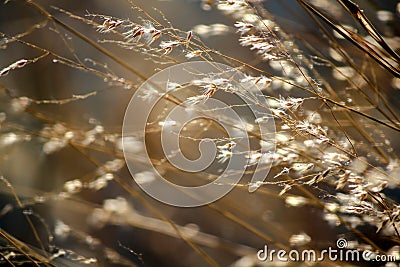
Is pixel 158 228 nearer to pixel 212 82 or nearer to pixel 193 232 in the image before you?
pixel 193 232

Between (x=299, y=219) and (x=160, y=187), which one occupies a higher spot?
(x=160, y=187)

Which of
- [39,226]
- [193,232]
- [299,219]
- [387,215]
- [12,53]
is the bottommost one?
[39,226]

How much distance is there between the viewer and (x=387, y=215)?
2.12 ft

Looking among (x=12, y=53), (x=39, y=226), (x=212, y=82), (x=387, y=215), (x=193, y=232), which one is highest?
(x=212, y=82)

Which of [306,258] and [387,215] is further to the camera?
[306,258]

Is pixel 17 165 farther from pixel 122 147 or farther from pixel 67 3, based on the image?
pixel 122 147

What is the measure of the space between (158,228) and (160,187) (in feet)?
0.40

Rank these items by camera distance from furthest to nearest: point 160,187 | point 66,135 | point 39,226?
point 39,226, point 160,187, point 66,135

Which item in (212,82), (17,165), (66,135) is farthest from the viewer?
(17,165)

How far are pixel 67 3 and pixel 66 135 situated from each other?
37.5 inches

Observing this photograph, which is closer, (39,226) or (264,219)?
(264,219)

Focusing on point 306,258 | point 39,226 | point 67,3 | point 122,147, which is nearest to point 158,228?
point 122,147

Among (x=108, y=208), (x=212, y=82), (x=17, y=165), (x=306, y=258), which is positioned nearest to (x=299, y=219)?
(x=306, y=258)

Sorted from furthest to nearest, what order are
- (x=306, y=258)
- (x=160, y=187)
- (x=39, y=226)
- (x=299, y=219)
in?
1. (x=39, y=226)
2. (x=299, y=219)
3. (x=160, y=187)
4. (x=306, y=258)
